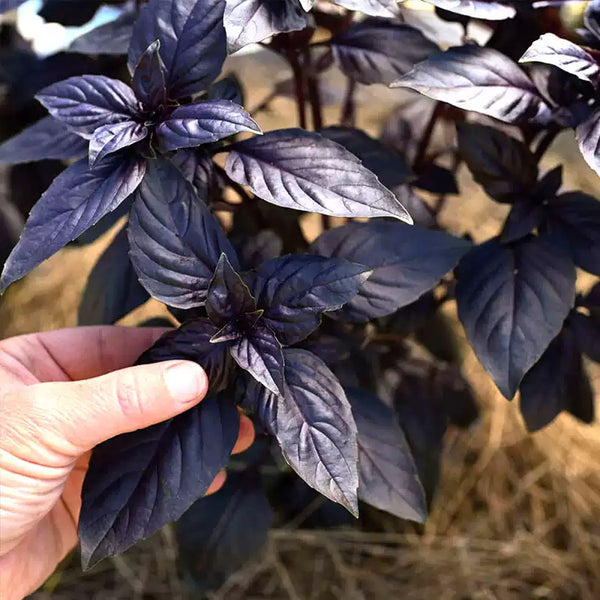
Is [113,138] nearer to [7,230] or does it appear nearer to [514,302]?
[514,302]

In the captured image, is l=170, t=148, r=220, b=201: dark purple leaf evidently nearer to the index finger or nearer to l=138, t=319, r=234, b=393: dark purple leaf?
l=138, t=319, r=234, b=393: dark purple leaf

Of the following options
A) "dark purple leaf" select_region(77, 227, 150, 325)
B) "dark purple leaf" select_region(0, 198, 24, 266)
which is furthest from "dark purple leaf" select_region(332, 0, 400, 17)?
"dark purple leaf" select_region(0, 198, 24, 266)

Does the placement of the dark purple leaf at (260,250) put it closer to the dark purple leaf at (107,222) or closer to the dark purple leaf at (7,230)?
the dark purple leaf at (107,222)

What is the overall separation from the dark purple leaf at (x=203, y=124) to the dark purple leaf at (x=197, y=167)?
0.05 metres

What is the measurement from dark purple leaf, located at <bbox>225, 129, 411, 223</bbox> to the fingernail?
158 millimetres

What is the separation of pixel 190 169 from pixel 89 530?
0.33m

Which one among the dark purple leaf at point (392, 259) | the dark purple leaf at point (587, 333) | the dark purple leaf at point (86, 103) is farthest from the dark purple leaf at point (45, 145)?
the dark purple leaf at point (587, 333)

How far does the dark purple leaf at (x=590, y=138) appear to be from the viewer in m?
0.60

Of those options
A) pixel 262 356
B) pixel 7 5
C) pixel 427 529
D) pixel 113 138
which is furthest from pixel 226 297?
pixel 427 529

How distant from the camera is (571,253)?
725 millimetres

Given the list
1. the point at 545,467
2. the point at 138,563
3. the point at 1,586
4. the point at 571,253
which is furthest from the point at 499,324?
the point at 138,563

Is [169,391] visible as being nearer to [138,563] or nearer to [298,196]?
[298,196]

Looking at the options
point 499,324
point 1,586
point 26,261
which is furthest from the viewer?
point 1,586

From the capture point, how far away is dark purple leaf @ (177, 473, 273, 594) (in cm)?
90
